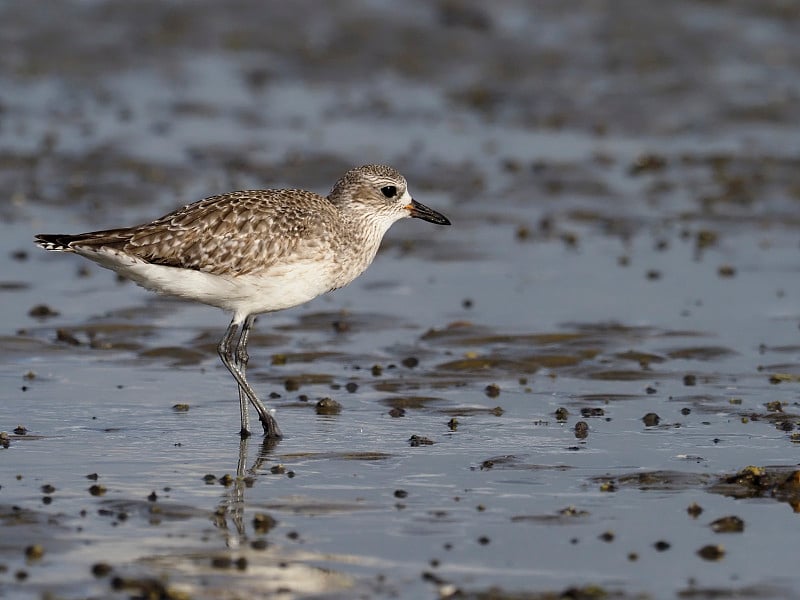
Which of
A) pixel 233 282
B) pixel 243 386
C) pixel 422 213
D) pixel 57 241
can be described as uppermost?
pixel 422 213

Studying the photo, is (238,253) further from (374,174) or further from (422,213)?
(422,213)

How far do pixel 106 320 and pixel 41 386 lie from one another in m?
2.20

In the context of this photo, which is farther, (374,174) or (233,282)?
(374,174)

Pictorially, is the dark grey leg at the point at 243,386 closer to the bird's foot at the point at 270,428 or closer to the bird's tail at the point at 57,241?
the bird's foot at the point at 270,428

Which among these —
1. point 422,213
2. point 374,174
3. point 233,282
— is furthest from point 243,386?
point 422,213

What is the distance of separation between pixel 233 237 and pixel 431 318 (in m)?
4.00

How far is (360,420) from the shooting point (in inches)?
482

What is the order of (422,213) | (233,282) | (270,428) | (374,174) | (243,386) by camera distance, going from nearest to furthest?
(270,428), (233,282), (243,386), (374,174), (422,213)

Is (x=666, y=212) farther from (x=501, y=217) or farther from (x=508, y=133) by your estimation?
(x=508, y=133)

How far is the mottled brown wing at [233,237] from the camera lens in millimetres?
12016

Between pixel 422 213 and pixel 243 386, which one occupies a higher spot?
pixel 422 213

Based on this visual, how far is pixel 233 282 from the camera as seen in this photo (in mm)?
12016

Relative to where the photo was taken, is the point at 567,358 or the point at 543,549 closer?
the point at 543,549

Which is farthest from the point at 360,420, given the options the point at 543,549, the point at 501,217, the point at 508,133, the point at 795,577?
the point at 508,133
